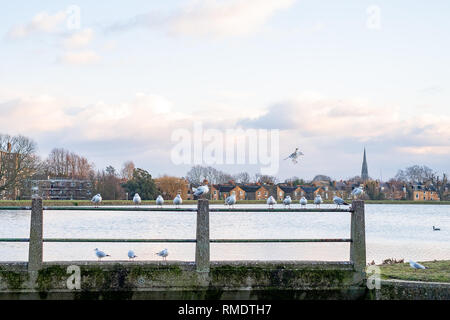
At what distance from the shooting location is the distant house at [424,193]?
168 meters

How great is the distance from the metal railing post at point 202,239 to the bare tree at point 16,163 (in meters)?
74.7

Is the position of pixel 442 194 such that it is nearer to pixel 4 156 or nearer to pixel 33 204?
pixel 4 156

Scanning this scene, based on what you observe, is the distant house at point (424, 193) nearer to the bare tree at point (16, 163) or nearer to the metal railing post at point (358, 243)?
the bare tree at point (16, 163)

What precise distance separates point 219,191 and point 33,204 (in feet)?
457

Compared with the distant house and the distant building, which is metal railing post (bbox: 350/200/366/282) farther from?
the distant house

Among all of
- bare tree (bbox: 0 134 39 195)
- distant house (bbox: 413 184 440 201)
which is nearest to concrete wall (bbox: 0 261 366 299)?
bare tree (bbox: 0 134 39 195)

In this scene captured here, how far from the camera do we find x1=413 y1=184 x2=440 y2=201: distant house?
16761 centimetres

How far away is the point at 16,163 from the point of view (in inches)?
3105

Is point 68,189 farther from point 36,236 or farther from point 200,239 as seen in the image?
point 200,239

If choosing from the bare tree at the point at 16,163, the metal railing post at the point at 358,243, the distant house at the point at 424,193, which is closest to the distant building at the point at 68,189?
A: the bare tree at the point at 16,163

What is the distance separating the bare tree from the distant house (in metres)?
119

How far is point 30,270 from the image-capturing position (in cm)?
824
